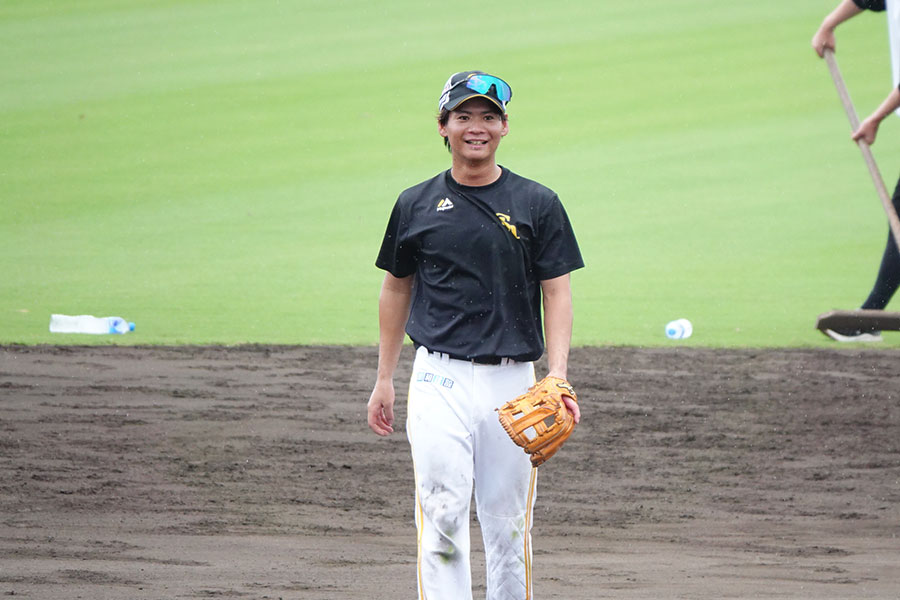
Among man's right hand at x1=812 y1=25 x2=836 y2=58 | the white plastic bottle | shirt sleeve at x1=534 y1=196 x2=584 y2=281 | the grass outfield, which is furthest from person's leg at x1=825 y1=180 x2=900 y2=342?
the white plastic bottle


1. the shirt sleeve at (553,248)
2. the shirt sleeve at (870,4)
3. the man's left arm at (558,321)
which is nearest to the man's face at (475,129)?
the shirt sleeve at (553,248)

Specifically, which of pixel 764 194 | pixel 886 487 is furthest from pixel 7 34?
pixel 886 487

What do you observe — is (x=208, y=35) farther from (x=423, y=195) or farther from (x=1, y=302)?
(x=423, y=195)

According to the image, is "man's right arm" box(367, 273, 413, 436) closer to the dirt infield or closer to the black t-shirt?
the black t-shirt

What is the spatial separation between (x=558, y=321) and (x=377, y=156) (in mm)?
13512

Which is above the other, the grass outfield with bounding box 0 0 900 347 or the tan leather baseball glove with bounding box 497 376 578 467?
A: the grass outfield with bounding box 0 0 900 347

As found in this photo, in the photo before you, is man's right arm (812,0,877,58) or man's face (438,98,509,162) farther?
man's right arm (812,0,877,58)

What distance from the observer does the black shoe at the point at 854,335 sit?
9750 millimetres

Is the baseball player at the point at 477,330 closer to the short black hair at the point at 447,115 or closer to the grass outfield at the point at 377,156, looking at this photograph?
the short black hair at the point at 447,115

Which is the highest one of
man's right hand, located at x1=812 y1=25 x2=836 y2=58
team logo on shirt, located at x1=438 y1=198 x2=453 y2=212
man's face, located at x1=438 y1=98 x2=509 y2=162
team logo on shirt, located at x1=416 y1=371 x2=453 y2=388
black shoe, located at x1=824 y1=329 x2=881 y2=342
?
man's right hand, located at x1=812 y1=25 x2=836 y2=58

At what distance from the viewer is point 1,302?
11.0 meters

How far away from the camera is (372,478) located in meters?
6.67

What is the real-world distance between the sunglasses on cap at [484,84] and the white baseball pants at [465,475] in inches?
35.2

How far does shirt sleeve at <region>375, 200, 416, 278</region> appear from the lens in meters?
4.10
